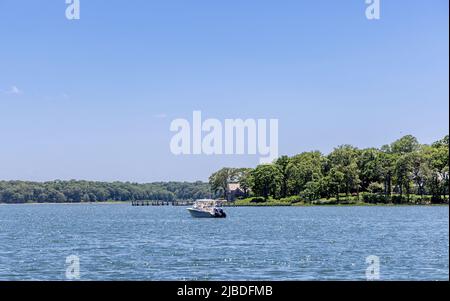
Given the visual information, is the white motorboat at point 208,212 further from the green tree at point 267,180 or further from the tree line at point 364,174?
the green tree at point 267,180

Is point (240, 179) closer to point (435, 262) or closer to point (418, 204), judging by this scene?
point (418, 204)

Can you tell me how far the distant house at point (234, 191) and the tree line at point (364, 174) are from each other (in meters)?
12.1

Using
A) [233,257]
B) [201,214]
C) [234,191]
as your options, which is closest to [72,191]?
[234,191]

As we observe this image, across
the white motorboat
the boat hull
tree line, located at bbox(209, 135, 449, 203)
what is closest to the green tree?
tree line, located at bbox(209, 135, 449, 203)

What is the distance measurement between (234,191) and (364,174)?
4364 cm

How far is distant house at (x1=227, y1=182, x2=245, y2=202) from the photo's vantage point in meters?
169

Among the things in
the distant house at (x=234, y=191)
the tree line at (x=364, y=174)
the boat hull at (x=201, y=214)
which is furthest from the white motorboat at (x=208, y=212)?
the distant house at (x=234, y=191)

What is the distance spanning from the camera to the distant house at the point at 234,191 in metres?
169

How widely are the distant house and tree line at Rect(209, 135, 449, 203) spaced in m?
12.1

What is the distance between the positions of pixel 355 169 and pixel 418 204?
15.0m

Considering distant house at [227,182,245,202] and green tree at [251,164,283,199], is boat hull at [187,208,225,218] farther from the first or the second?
distant house at [227,182,245,202]

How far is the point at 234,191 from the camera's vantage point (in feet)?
559

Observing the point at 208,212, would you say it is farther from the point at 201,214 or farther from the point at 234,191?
the point at 234,191

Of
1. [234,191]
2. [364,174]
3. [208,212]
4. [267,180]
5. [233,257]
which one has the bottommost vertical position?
[233,257]
